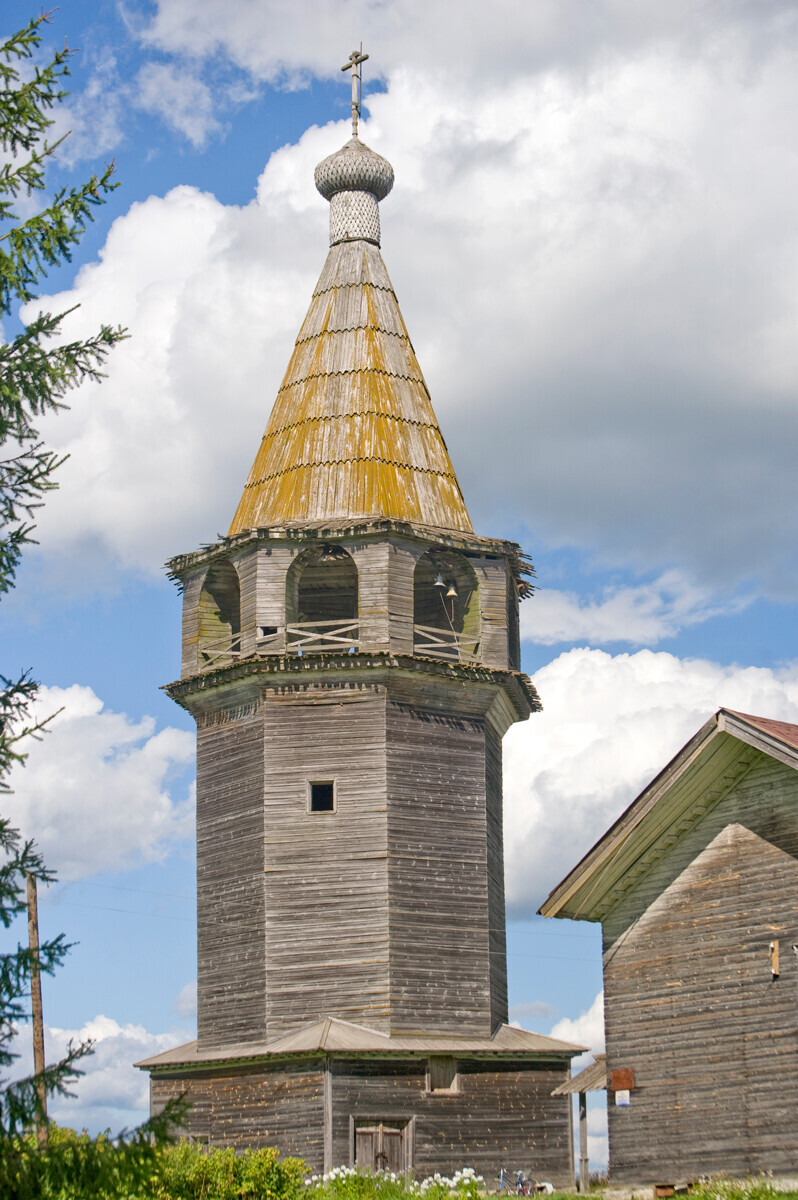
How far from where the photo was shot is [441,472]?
121ft

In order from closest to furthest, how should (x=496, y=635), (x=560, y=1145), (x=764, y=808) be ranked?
1. (x=764, y=808)
2. (x=560, y=1145)
3. (x=496, y=635)

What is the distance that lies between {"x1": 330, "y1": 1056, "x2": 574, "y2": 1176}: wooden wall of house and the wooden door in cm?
17

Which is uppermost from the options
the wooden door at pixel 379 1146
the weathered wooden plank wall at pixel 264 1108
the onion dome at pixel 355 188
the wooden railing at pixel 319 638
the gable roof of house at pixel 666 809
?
the onion dome at pixel 355 188

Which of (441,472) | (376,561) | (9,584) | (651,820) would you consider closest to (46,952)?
(9,584)

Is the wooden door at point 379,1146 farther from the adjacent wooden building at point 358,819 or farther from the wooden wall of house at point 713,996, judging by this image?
the wooden wall of house at point 713,996

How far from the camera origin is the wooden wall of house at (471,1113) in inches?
1195

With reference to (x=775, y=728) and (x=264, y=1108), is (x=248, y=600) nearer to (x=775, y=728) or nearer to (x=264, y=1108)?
(x=264, y=1108)

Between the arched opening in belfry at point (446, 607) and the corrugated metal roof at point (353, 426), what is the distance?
0.99 m

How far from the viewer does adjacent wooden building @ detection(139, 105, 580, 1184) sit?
31.1 metres

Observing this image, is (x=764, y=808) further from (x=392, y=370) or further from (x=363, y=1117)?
(x=392, y=370)

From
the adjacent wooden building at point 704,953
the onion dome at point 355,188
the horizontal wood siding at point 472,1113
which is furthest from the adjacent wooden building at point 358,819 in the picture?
the adjacent wooden building at point 704,953

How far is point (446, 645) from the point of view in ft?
112

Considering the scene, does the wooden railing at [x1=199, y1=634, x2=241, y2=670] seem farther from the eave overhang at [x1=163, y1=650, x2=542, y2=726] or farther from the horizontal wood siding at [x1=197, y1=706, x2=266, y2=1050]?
the horizontal wood siding at [x1=197, y1=706, x2=266, y2=1050]

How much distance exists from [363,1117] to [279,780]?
650 centimetres
